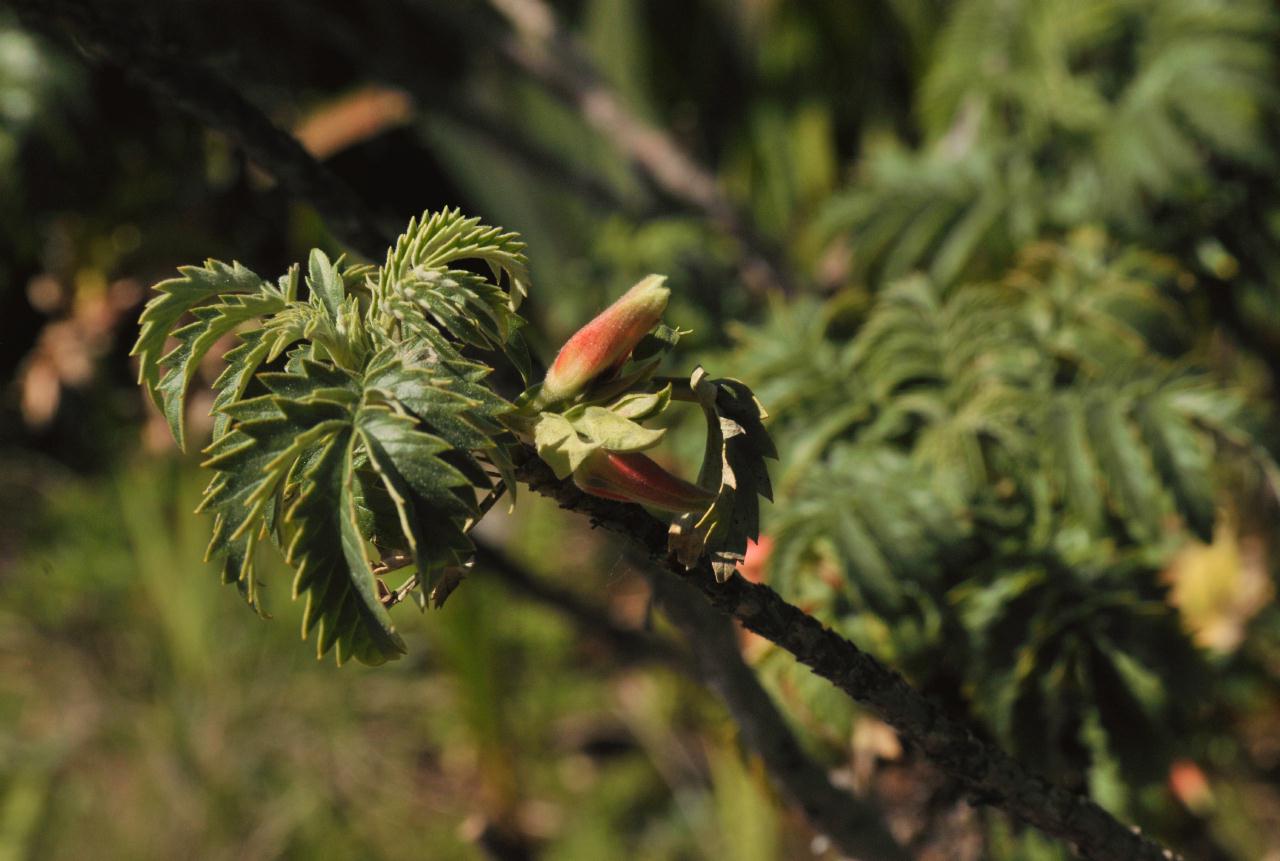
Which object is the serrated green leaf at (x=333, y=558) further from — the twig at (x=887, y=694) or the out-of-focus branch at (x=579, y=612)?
the out-of-focus branch at (x=579, y=612)

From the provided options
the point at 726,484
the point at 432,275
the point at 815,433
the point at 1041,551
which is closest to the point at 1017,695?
the point at 1041,551

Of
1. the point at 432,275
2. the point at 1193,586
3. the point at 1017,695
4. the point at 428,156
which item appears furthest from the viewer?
the point at 428,156

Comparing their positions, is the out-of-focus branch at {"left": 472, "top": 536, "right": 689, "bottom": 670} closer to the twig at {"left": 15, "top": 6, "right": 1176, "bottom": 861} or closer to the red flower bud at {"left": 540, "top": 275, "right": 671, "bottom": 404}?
the twig at {"left": 15, "top": 6, "right": 1176, "bottom": 861}

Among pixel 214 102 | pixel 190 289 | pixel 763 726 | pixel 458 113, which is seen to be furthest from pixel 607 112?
pixel 190 289

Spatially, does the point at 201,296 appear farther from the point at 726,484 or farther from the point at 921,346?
the point at 921,346

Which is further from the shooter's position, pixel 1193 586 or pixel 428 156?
pixel 428 156

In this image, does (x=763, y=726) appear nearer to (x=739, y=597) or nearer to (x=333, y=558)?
(x=739, y=597)
